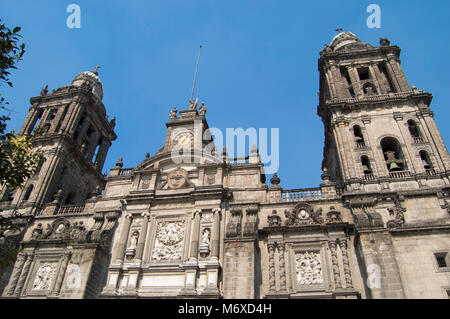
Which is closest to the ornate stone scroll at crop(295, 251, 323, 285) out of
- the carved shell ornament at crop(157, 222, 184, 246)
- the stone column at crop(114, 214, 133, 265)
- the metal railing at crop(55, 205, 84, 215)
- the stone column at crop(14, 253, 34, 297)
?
the carved shell ornament at crop(157, 222, 184, 246)

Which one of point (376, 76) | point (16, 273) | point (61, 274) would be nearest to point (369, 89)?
point (376, 76)

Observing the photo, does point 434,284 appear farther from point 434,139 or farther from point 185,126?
point 185,126

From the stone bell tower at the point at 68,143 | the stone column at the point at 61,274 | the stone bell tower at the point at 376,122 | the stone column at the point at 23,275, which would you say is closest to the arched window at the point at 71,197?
the stone bell tower at the point at 68,143

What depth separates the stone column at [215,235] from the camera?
19.0m

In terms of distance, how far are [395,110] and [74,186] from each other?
25680 millimetres

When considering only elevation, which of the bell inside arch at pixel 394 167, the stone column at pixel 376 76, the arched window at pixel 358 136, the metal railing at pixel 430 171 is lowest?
the metal railing at pixel 430 171

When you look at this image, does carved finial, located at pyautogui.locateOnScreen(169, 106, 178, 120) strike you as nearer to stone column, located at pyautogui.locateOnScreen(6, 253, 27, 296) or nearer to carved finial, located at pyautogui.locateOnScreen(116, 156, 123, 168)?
carved finial, located at pyautogui.locateOnScreen(116, 156, 123, 168)

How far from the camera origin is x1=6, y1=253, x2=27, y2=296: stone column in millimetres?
20737

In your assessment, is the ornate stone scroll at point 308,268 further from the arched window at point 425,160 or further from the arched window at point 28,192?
the arched window at point 28,192

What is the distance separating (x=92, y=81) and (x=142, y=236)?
22894 mm

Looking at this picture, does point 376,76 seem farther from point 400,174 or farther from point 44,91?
point 44,91

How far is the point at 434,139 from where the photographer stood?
21.9 metres

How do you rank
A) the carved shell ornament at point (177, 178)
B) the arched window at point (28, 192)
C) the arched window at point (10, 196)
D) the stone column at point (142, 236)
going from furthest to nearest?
the arched window at point (10, 196), the arched window at point (28, 192), the carved shell ornament at point (177, 178), the stone column at point (142, 236)

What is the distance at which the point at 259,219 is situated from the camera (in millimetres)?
20297
